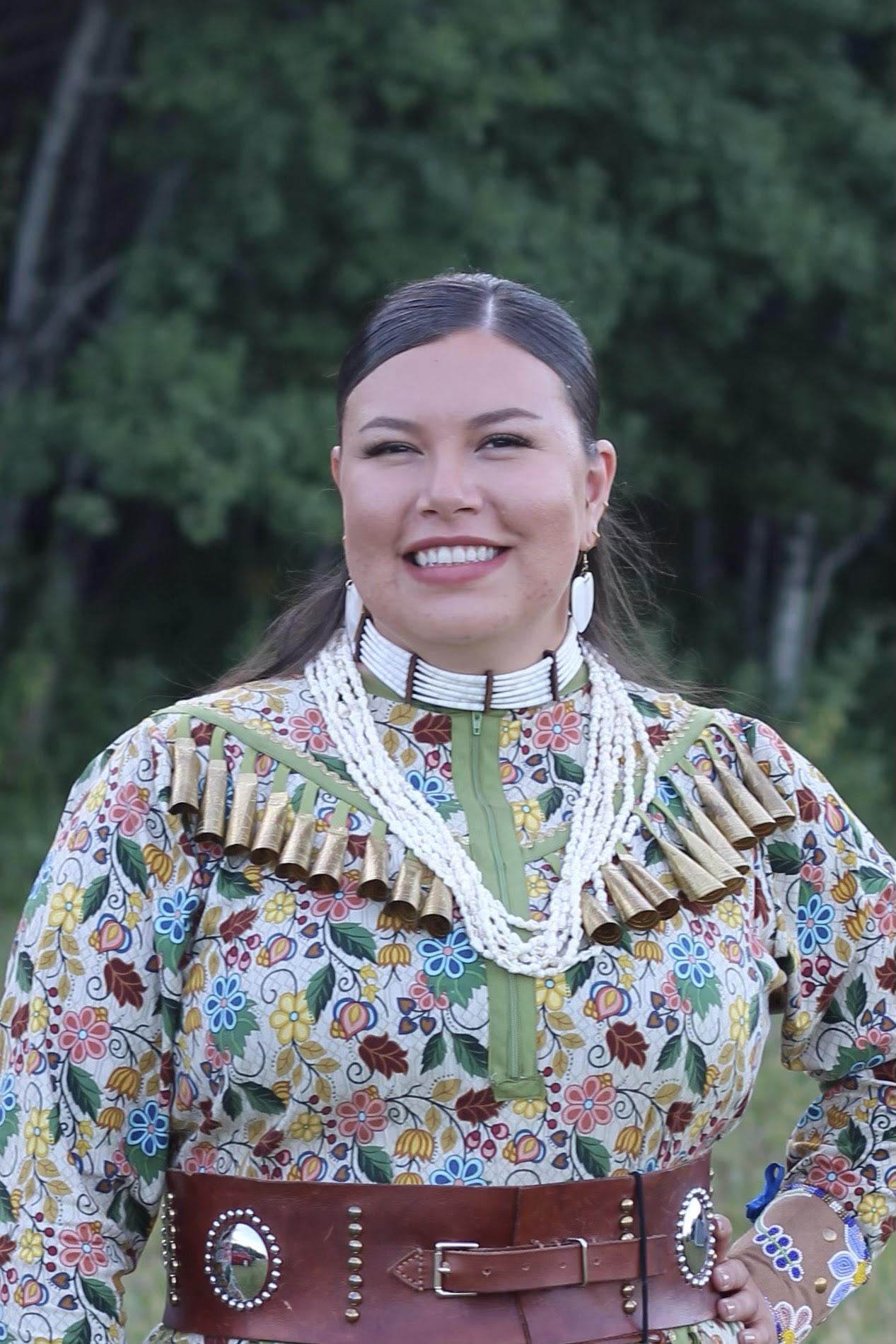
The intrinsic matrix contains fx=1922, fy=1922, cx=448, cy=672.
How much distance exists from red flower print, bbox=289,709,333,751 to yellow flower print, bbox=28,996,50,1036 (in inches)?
15.9

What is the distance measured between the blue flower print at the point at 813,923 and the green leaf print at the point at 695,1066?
0.99 ft

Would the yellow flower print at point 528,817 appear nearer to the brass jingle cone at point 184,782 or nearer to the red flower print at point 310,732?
the red flower print at point 310,732

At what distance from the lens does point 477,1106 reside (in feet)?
6.50

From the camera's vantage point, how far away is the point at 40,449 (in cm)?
956

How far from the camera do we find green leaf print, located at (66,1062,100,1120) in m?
1.97

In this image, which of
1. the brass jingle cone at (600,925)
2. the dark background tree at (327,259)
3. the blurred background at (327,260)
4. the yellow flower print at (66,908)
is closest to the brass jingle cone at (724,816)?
the brass jingle cone at (600,925)

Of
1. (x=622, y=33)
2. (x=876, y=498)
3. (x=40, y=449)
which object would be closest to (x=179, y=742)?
(x=40, y=449)

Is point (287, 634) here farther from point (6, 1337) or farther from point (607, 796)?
point (6, 1337)

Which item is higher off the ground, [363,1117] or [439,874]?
[439,874]

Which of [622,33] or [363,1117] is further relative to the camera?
[622,33]

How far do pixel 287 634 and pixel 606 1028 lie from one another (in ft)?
2.17

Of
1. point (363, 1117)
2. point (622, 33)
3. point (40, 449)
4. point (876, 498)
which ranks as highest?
point (622, 33)

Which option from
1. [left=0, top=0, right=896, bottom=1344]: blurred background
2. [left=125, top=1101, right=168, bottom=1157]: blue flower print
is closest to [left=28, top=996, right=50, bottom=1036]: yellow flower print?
[left=125, top=1101, right=168, bottom=1157]: blue flower print

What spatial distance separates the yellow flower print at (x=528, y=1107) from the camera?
78.3 inches
